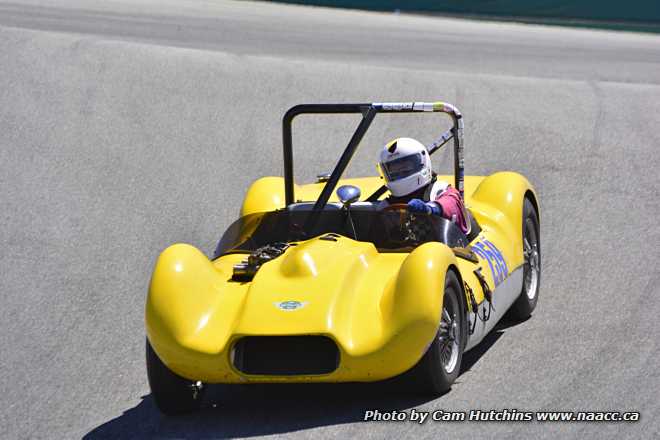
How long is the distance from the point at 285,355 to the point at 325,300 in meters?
0.35

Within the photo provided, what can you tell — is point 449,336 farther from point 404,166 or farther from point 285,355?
point 404,166

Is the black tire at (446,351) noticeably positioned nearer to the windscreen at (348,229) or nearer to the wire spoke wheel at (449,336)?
the wire spoke wheel at (449,336)

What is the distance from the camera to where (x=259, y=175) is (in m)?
11.7

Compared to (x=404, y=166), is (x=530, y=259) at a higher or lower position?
→ lower

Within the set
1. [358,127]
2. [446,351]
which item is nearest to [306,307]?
[446,351]

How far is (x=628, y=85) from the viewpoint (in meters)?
15.2

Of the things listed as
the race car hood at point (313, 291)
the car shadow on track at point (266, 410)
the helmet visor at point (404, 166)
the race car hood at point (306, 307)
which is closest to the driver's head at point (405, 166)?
the helmet visor at point (404, 166)

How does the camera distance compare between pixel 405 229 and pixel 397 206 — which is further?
pixel 397 206

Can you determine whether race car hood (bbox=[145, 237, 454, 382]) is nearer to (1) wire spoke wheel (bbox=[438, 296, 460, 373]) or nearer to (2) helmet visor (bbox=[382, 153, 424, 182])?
(1) wire spoke wheel (bbox=[438, 296, 460, 373])

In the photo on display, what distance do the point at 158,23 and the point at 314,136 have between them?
746 centimetres

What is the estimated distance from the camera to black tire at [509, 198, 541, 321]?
27.8 ft

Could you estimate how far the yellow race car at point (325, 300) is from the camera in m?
6.20

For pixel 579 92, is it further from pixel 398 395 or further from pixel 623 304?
pixel 398 395

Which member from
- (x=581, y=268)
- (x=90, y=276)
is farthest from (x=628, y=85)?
(x=90, y=276)
